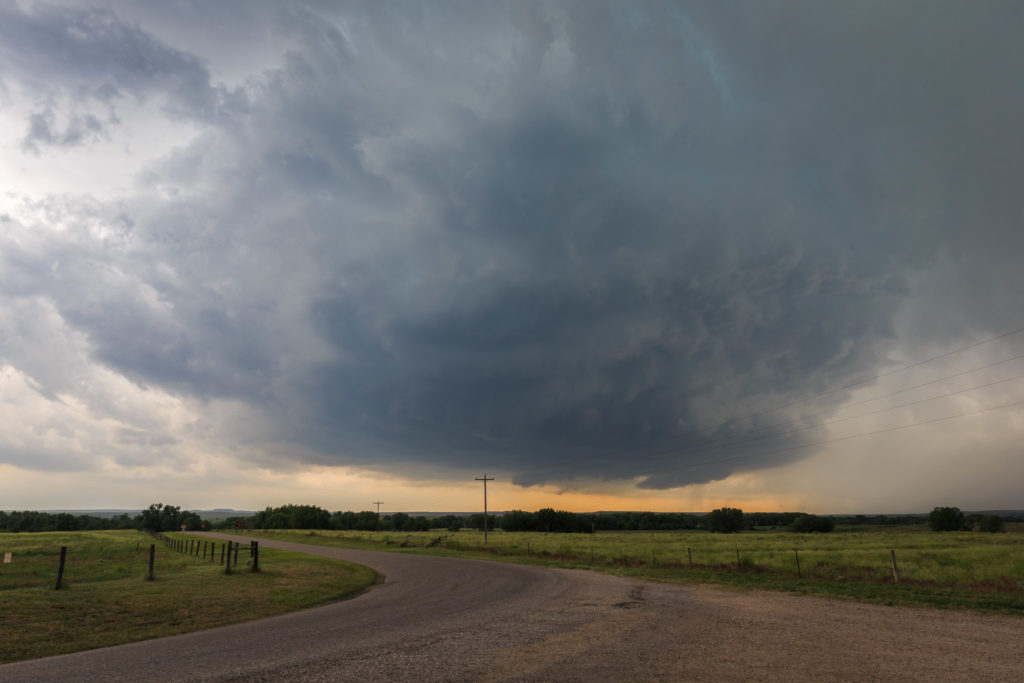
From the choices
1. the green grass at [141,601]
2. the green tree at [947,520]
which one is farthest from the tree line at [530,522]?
the green grass at [141,601]

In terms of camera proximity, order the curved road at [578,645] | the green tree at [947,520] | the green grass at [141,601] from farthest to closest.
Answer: the green tree at [947,520]
the green grass at [141,601]
the curved road at [578,645]

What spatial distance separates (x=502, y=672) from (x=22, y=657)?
10.5m

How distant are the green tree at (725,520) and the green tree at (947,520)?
45.0m

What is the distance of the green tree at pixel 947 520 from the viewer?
132875mm

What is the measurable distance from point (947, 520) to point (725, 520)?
51.3 m

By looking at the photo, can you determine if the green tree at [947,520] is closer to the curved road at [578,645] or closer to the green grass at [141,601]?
the curved road at [578,645]

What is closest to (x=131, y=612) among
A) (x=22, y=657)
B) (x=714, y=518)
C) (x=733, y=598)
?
(x=22, y=657)

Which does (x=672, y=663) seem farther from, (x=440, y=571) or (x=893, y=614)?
(x=440, y=571)

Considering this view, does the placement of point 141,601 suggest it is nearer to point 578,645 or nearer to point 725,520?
point 578,645

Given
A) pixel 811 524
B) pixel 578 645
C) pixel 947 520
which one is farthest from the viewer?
pixel 811 524

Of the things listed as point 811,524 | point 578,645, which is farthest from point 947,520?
point 578,645

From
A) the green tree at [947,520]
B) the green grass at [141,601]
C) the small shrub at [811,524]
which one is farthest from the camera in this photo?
the small shrub at [811,524]

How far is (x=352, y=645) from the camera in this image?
40.1 feet

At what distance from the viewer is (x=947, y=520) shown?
134 m
